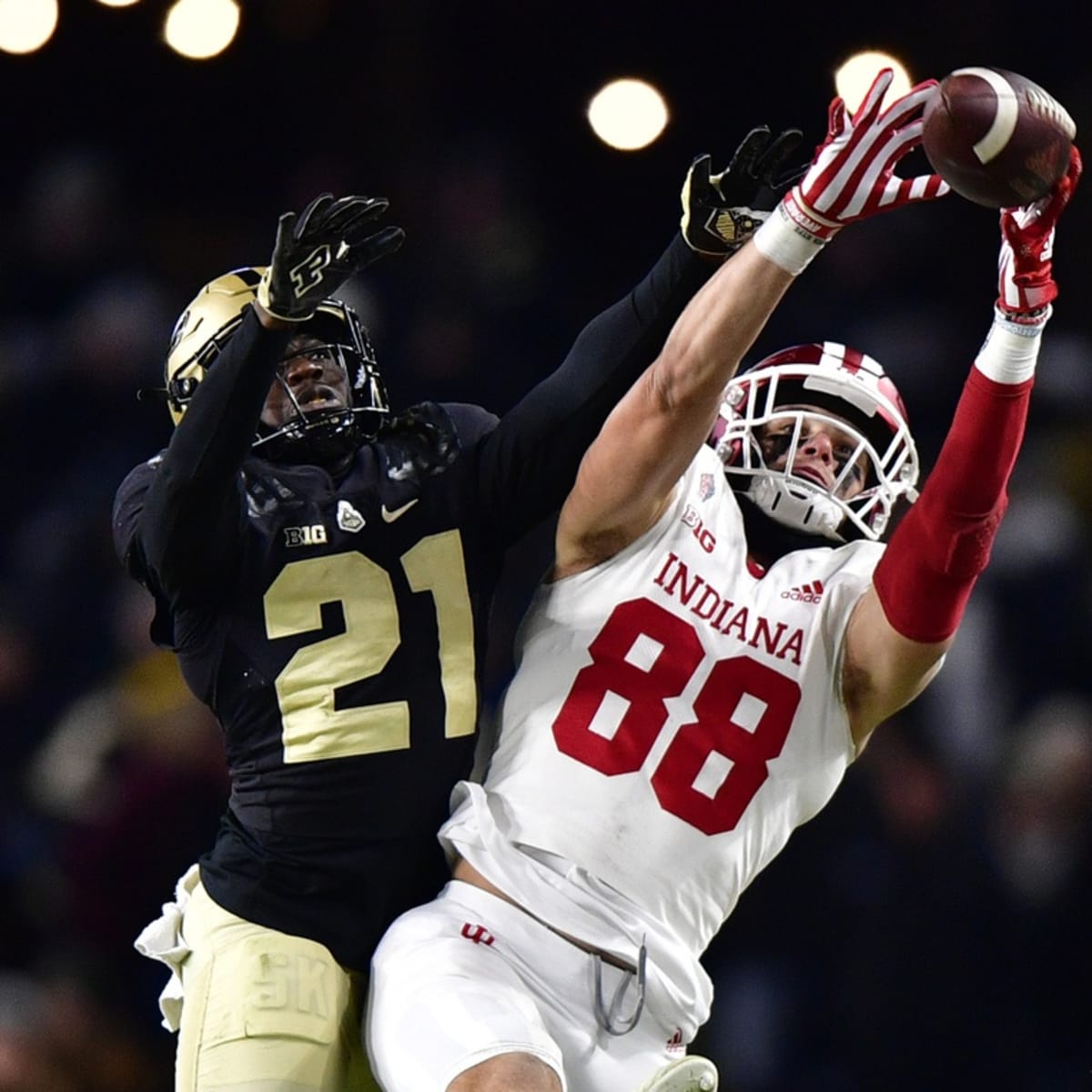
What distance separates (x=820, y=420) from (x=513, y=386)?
1537 millimetres

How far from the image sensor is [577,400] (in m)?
2.45

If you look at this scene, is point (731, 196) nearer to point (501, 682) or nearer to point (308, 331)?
point (308, 331)

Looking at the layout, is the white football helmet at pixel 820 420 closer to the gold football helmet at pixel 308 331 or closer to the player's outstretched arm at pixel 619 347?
the player's outstretched arm at pixel 619 347

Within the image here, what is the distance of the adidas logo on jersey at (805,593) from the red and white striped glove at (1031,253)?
0.46 m

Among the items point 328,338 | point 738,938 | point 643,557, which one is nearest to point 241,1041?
point 643,557

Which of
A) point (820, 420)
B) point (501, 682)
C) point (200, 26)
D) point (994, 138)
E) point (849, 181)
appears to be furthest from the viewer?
point (200, 26)

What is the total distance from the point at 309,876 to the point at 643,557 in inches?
23.1

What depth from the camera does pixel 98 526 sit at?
392 centimetres

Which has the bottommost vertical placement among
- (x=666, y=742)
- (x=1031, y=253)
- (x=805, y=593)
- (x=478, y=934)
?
(x=478, y=934)

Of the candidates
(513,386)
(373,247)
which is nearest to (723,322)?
(373,247)

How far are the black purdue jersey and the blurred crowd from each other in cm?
131

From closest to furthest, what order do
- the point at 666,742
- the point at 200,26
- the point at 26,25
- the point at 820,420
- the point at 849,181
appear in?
the point at 849,181 < the point at 666,742 < the point at 820,420 < the point at 26,25 < the point at 200,26

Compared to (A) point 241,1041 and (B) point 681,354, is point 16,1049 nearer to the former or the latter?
(A) point 241,1041

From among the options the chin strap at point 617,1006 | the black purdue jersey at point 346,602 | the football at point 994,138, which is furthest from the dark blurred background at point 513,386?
the football at point 994,138
